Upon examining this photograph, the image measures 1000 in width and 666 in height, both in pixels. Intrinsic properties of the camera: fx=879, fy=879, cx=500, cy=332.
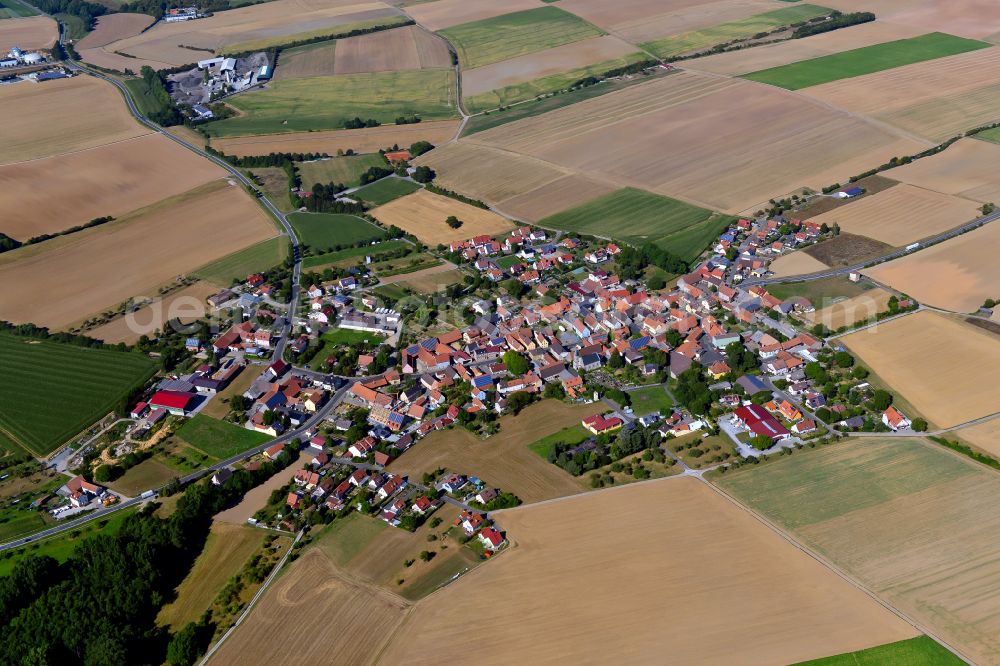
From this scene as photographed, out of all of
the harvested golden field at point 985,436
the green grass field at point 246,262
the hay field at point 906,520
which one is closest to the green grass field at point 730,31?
the green grass field at point 246,262

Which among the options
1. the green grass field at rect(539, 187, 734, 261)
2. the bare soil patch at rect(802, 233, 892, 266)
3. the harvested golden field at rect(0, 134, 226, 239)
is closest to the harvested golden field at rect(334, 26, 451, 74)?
the harvested golden field at rect(0, 134, 226, 239)

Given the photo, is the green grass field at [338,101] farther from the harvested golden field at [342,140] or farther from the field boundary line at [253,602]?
the field boundary line at [253,602]

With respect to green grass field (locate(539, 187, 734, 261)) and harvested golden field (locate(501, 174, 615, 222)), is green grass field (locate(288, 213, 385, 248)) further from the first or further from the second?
green grass field (locate(539, 187, 734, 261))

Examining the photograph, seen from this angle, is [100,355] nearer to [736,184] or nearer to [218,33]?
[736,184]

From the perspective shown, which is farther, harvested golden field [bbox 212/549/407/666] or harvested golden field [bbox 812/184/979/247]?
harvested golden field [bbox 812/184/979/247]

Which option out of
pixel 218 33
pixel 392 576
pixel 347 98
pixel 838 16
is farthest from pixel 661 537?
pixel 218 33
